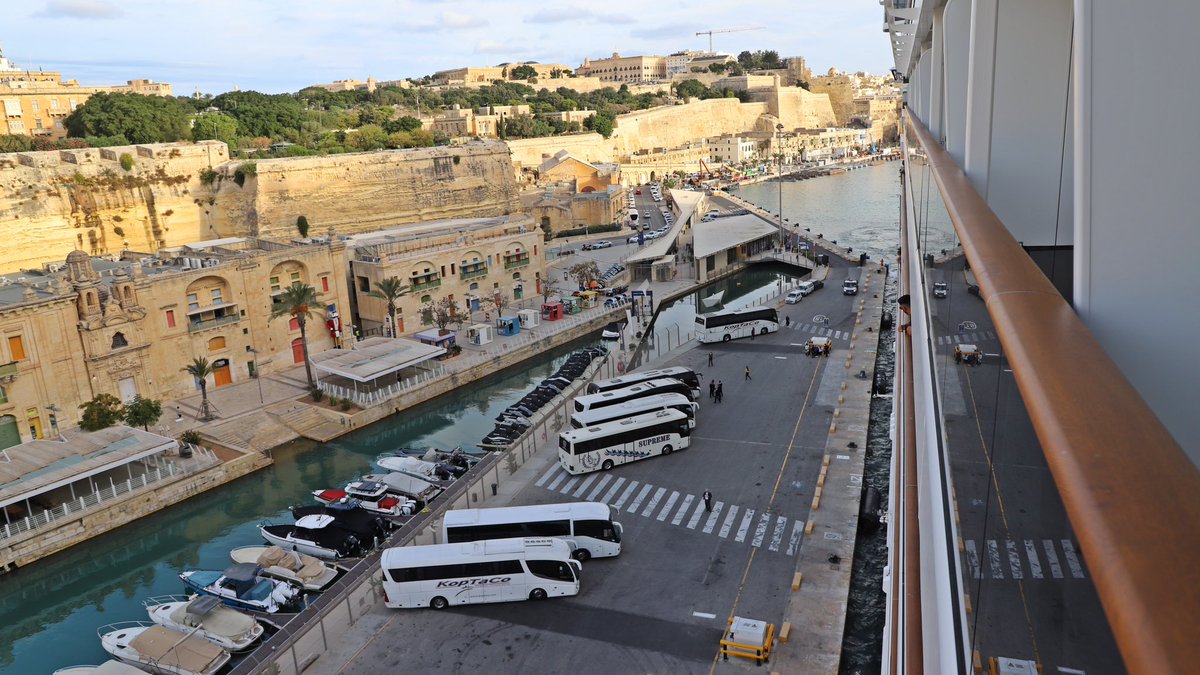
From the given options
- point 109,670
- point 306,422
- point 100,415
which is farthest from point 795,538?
point 100,415

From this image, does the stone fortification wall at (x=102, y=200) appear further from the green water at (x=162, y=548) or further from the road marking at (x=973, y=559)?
the road marking at (x=973, y=559)

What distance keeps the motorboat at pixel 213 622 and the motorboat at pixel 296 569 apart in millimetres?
1046

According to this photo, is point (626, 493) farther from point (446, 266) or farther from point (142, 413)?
point (446, 266)

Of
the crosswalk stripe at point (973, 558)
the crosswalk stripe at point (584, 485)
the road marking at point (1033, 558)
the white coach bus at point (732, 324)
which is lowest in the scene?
the crosswalk stripe at point (584, 485)

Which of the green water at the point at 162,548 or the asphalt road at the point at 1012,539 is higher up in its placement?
the asphalt road at the point at 1012,539

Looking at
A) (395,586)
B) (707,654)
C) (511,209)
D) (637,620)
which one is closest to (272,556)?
(395,586)

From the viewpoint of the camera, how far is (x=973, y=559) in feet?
9.50

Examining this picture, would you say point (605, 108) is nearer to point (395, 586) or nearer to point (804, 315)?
point (804, 315)

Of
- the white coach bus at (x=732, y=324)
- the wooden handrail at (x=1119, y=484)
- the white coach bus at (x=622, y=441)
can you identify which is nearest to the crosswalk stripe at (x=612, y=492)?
the white coach bus at (x=622, y=441)

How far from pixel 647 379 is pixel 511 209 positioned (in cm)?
2951

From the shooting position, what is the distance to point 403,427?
23.9 metres

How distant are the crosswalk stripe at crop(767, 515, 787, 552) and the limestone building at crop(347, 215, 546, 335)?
18941 millimetres

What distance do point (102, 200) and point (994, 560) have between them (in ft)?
130

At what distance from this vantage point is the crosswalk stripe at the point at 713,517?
47.8 feet
